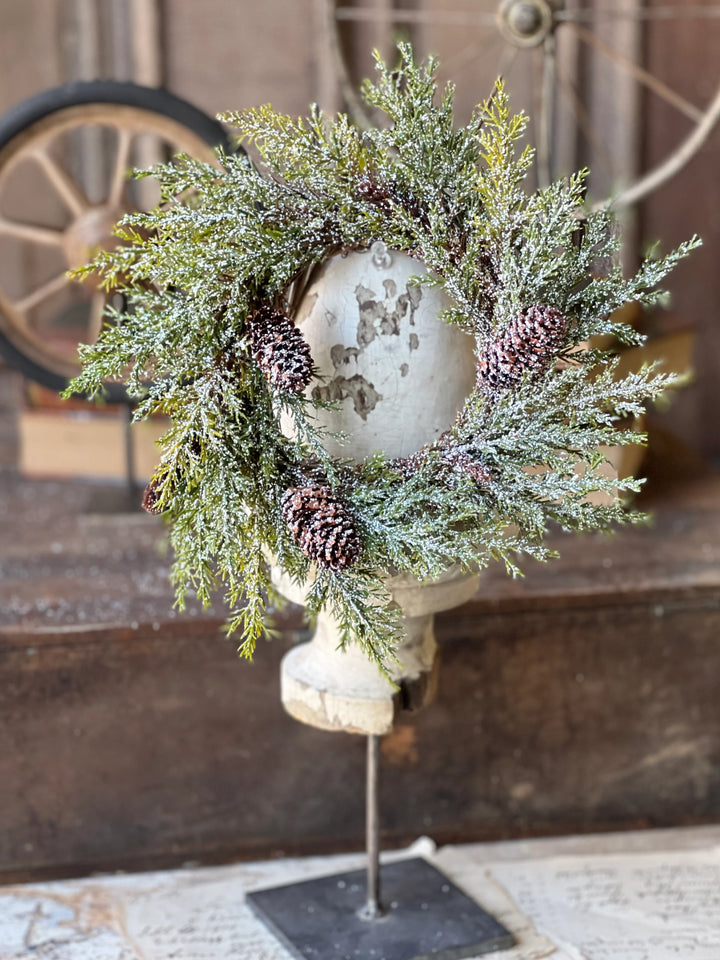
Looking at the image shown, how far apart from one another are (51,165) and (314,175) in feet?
2.41

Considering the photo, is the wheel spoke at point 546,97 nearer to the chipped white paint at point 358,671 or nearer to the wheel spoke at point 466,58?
the wheel spoke at point 466,58

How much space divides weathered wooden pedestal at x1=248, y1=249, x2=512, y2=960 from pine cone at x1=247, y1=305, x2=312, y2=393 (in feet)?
0.19

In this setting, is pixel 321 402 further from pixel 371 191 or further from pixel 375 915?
pixel 375 915

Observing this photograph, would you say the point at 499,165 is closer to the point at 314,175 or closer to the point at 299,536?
the point at 314,175

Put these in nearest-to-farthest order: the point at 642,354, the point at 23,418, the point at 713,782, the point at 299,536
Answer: the point at 299,536
the point at 713,782
the point at 642,354
the point at 23,418

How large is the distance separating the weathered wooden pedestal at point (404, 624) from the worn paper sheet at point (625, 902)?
9cm

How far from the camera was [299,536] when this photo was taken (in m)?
0.98

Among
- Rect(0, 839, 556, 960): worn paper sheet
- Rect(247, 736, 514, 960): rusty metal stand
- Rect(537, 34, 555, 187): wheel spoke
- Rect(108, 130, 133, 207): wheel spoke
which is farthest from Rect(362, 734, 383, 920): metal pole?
Rect(537, 34, 555, 187): wheel spoke

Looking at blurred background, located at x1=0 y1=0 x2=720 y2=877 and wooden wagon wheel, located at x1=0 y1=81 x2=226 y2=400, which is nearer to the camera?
blurred background, located at x1=0 y1=0 x2=720 y2=877

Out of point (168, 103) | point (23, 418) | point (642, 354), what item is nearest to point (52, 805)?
point (23, 418)

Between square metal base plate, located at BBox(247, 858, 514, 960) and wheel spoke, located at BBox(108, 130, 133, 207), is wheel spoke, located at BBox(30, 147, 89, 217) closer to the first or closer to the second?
wheel spoke, located at BBox(108, 130, 133, 207)

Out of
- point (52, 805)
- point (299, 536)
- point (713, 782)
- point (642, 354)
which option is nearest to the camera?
point (299, 536)

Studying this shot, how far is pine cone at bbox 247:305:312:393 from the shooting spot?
977 millimetres

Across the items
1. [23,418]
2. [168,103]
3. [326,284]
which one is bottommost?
[23,418]
